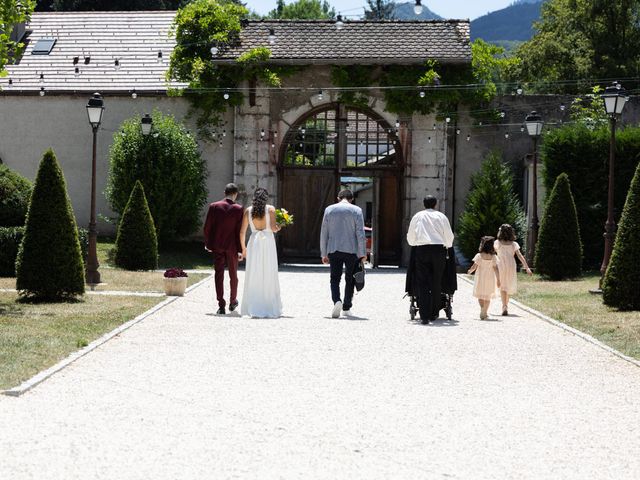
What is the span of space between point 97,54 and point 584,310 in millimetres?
20279

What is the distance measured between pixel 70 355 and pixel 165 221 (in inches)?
706

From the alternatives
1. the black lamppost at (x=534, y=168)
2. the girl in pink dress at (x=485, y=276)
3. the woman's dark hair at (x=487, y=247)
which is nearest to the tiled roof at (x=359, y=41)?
the black lamppost at (x=534, y=168)

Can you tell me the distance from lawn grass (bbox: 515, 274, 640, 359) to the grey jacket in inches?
112

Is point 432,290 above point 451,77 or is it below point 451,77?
below

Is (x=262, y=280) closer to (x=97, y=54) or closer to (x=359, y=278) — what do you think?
(x=359, y=278)

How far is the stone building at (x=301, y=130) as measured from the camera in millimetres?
28906

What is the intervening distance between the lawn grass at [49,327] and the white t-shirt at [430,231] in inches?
148

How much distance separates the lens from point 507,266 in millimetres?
16031

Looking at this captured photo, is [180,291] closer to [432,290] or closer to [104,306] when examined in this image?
[104,306]

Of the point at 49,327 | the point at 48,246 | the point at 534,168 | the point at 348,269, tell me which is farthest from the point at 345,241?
the point at 534,168

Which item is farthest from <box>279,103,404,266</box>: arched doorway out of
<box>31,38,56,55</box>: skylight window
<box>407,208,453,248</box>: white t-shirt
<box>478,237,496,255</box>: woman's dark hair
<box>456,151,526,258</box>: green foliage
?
<box>407,208,453,248</box>: white t-shirt

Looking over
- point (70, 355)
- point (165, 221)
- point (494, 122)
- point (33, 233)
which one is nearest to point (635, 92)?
point (494, 122)

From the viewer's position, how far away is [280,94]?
95.5 feet

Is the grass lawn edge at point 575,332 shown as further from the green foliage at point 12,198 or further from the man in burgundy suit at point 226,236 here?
the green foliage at point 12,198
